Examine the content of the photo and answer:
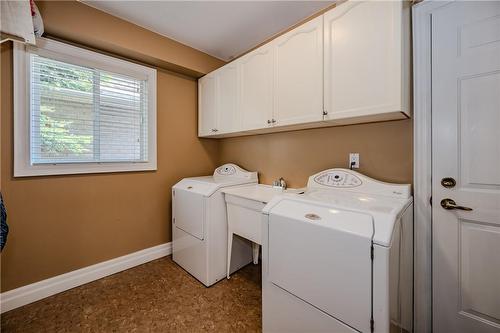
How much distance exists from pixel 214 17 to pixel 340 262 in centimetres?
220

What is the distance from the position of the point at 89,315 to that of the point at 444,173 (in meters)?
2.67

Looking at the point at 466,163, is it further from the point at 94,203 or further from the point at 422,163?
the point at 94,203

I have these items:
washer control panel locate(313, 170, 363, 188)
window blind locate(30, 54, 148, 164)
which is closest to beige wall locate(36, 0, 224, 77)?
window blind locate(30, 54, 148, 164)

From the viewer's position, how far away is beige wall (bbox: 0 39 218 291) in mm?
1724

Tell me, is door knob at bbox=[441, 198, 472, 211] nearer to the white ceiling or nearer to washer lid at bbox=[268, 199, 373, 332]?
washer lid at bbox=[268, 199, 373, 332]

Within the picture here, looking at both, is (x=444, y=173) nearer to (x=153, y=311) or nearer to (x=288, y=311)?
(x=288, y=311)

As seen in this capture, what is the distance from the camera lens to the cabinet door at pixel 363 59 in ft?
4.21

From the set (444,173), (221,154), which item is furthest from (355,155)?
(221,154)

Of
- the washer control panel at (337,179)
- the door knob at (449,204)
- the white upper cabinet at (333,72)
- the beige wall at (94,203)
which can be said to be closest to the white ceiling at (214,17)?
the white upper cabinet at (333,72)

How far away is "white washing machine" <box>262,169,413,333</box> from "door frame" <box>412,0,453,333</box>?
0.19 feet

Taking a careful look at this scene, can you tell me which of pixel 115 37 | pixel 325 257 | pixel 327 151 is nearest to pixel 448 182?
pixel 327 151

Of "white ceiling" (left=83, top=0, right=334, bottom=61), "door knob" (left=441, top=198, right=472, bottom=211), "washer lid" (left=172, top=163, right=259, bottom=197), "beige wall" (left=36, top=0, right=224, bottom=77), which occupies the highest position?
"white ceiling" (left=83, top=0, right=334, bottom=61)

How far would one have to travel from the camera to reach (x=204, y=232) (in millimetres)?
2012

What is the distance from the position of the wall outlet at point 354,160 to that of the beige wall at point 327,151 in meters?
0.03
